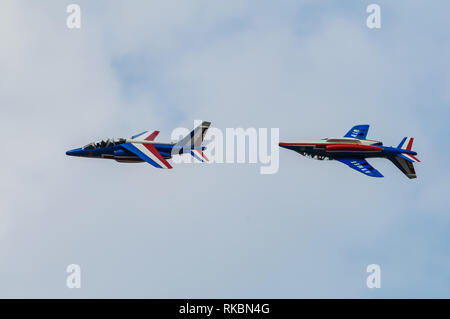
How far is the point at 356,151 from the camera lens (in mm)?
83875

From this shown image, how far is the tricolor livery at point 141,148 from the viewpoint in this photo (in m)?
81.7

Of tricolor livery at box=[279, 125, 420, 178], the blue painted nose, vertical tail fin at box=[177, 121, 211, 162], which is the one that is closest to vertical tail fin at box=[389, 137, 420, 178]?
tricolor livery at box=[279, 125, 420, 178]

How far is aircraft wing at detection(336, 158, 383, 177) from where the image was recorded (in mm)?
81719

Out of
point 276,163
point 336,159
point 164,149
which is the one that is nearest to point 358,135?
point 336,159

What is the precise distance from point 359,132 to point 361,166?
6.05m

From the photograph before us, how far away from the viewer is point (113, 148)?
273 feet

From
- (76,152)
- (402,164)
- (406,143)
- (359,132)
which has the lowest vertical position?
(402,164)

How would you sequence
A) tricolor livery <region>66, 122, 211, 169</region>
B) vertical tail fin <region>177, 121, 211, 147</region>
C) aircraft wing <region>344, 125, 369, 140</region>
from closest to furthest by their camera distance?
tricolor livery <region>66, 122, 211, 169</region>, vertical tail fin <region>177, 121, 211, 147</region>, aircraft wing <region>344, 125, 369, 140</region>

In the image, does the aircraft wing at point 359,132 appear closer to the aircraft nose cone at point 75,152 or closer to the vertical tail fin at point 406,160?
the vertical tail fin at point 406,160

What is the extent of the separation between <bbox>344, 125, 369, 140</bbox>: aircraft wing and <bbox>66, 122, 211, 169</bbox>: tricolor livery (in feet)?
50.5

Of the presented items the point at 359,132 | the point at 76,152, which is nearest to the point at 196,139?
the point at 76,152

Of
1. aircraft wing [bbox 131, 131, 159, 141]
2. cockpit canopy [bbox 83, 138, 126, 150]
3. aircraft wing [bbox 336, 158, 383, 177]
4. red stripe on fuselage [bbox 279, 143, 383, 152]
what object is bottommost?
aircraft wing [bbox 336, 158, 383, 177]

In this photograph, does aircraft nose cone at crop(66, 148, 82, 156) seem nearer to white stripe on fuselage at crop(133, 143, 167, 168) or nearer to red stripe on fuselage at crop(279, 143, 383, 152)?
white stripe on fuselage at crop(133, 143, 167, 168)

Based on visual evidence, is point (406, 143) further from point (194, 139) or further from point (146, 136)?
point (146, 136)
